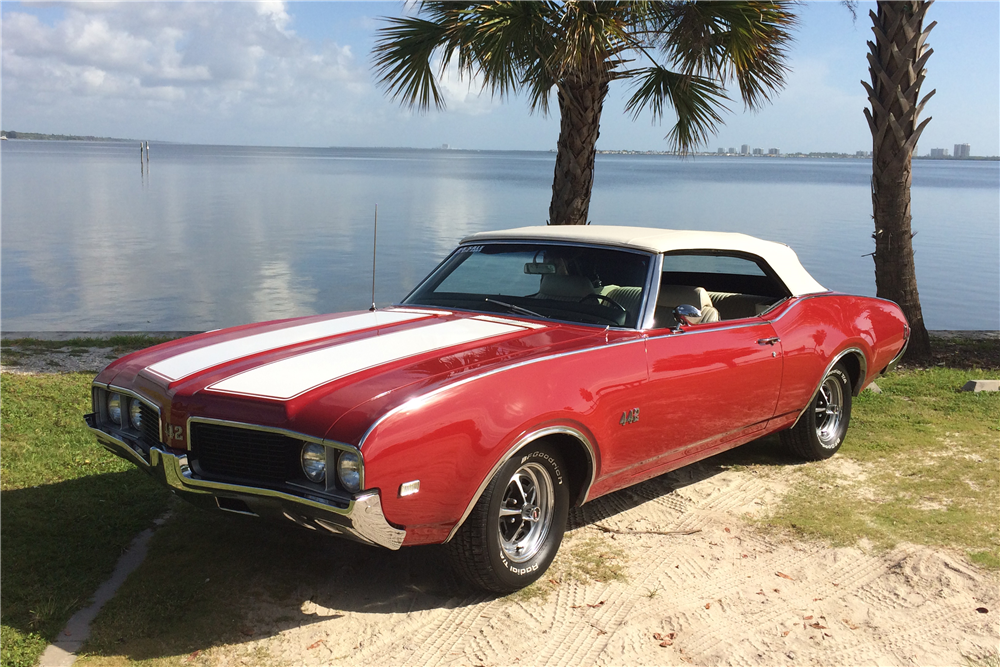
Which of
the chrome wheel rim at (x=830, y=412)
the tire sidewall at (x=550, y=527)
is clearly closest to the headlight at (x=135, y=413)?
the tire sidewall at (x=550, y=527)

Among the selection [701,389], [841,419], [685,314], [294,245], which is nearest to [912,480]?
[841,419]

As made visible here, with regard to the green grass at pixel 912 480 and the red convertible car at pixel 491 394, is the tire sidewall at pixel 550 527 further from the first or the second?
the green grass at pixel 912 480

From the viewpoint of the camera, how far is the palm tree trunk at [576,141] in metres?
9.26

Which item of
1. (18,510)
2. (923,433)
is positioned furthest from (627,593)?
(923,433)

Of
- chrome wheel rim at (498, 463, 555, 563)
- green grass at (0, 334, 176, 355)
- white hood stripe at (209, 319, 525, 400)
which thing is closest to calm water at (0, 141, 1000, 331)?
green grass at (0, 334, 176, 355)

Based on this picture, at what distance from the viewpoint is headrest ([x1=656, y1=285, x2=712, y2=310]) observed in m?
5.18

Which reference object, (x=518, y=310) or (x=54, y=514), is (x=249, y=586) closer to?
(x=54, y=514)

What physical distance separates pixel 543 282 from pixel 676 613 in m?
1.99

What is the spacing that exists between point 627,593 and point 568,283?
1739 mm

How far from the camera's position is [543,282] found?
4.94 m

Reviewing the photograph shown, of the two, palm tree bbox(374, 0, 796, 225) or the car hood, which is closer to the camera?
the car hood

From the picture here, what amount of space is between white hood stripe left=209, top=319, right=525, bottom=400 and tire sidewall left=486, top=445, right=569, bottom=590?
683 millimetres

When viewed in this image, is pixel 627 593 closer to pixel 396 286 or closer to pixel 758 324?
pixel 758 324

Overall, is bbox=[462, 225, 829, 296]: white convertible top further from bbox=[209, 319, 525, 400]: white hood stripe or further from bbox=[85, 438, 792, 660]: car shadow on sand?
bbox=[85, 438, 792, 660]: car shadow on sand
